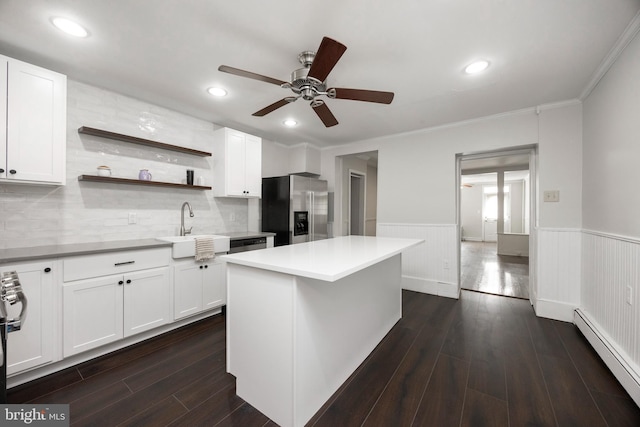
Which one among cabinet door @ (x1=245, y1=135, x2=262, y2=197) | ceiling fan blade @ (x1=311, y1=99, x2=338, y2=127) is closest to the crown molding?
ceiling fan blade @ (x1=311, y1=99, x2=338, y2=127)

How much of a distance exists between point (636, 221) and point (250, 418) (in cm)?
279

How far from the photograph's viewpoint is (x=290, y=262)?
148 centimetres

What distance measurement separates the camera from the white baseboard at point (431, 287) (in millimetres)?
3586

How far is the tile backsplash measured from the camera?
7.31 ft

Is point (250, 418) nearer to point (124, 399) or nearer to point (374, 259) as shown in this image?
point (124, 399)

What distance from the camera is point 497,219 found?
297 inches

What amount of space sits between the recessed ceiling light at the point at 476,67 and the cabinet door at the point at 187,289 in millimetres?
3197

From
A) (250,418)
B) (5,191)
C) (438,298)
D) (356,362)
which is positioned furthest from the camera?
(438,298)

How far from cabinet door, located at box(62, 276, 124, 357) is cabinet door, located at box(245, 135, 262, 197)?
1916mm

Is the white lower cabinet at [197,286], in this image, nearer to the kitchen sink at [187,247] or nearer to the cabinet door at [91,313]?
the kitchen sink at [187,247]

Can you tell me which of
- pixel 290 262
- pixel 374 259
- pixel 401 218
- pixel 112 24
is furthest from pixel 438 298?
pixel 112 24

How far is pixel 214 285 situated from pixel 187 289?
0.30 metres

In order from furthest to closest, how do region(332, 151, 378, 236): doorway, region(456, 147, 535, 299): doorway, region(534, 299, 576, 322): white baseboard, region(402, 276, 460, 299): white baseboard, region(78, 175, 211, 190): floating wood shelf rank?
region(332, 151, 378, 236): doorway
region(456, 147, 535, 299): doorway
region(402, 276, 460, 299): white baseboard
region(534, 299, 576, 322): white baseboard
region(78, 175, 211, 190): floating wood shelf

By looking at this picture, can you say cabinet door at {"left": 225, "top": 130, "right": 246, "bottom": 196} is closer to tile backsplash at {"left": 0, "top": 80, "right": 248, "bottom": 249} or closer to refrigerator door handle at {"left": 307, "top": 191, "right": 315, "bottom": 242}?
tile backsplash at {"left": 0, "top": 80, "right": 248, "bottom": 249}
